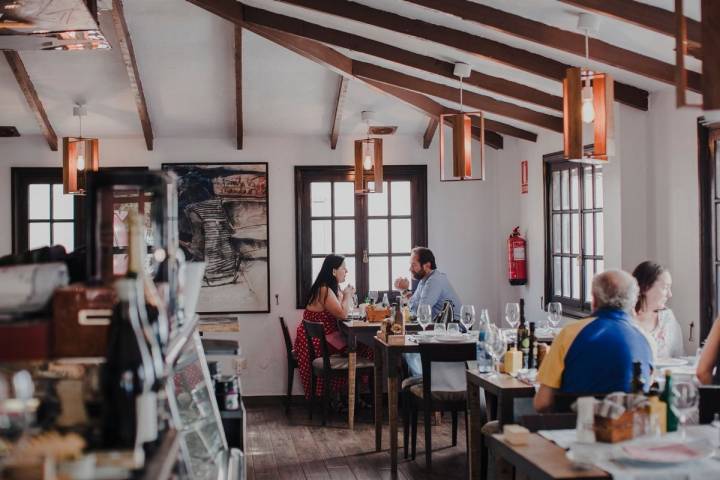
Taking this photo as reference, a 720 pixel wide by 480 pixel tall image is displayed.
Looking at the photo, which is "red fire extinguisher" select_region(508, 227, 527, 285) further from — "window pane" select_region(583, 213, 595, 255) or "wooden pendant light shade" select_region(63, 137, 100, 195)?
"wooden pendant light shade" select_region(63, 137, 100, 195)

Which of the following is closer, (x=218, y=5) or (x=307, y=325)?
(x=218, y=5)

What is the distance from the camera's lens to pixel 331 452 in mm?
7336

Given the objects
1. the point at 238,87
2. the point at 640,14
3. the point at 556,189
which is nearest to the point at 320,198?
the point at 238,87

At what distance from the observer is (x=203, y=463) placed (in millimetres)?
3191

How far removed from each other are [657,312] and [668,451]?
290 centimetres

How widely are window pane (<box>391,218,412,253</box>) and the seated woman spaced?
14.2 ft

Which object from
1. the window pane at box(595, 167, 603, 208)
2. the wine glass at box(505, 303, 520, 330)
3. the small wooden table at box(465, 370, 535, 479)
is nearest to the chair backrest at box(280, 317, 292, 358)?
the window pane at box(595, 167, 603, 208)

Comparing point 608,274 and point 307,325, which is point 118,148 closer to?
point 307,325

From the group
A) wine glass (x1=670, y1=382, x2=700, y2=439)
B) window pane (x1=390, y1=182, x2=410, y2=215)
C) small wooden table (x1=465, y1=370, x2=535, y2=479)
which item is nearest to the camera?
wine glass (x1=670, y1=382, x2=700, y2=439)

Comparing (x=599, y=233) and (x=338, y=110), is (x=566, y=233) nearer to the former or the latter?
(x=599, y=233)

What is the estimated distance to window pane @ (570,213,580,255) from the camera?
307 inches

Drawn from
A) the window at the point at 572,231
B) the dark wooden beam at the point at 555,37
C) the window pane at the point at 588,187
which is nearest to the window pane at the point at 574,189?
the window at the point at 572,231

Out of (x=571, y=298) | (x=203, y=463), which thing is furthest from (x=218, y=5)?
(x=203, y=463)

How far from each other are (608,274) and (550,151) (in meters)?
4.40
